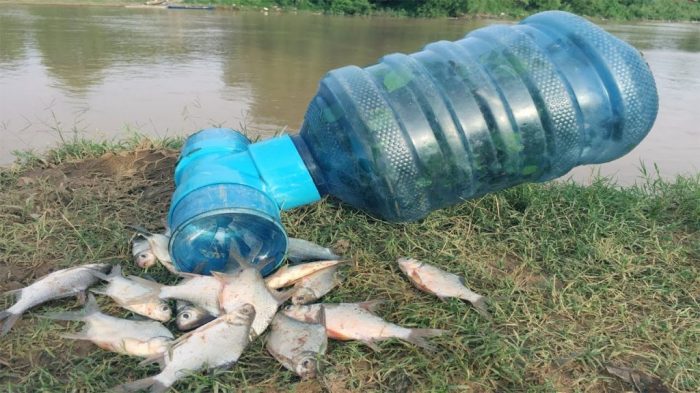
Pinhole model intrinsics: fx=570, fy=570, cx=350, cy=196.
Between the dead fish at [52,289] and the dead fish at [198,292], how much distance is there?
0.36m

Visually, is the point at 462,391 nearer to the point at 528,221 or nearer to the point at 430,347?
the point at 430,347

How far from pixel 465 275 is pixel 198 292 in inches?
49.7

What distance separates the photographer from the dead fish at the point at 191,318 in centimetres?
229

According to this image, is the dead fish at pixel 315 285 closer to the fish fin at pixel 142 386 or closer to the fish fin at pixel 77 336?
the fish fin at pixel 142 386

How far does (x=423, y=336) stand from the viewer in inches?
90.4

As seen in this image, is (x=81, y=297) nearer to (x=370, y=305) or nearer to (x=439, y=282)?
(x=370, y=305)

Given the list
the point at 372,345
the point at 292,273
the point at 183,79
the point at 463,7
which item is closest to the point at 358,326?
the point at 372,345

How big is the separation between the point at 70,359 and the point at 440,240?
5.89ft

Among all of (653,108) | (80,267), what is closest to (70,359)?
(80,267)

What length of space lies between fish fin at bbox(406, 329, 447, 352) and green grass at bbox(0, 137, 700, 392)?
32mm

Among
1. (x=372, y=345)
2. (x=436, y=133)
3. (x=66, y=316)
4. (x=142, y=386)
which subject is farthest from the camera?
(x=436, y=133)

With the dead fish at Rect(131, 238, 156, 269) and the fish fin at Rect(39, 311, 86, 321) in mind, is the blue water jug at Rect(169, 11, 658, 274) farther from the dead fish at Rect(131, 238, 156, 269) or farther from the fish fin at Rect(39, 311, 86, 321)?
the fish fin at Rect(39, 311, 86, 321)

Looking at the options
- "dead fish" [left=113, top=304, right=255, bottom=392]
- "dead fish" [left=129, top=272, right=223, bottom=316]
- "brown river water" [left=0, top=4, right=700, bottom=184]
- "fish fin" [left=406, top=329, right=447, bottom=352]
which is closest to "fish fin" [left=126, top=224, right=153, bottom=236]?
"dead fish" [left=129, top=272, right=223, bottom=316]

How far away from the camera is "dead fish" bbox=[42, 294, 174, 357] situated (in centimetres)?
217
